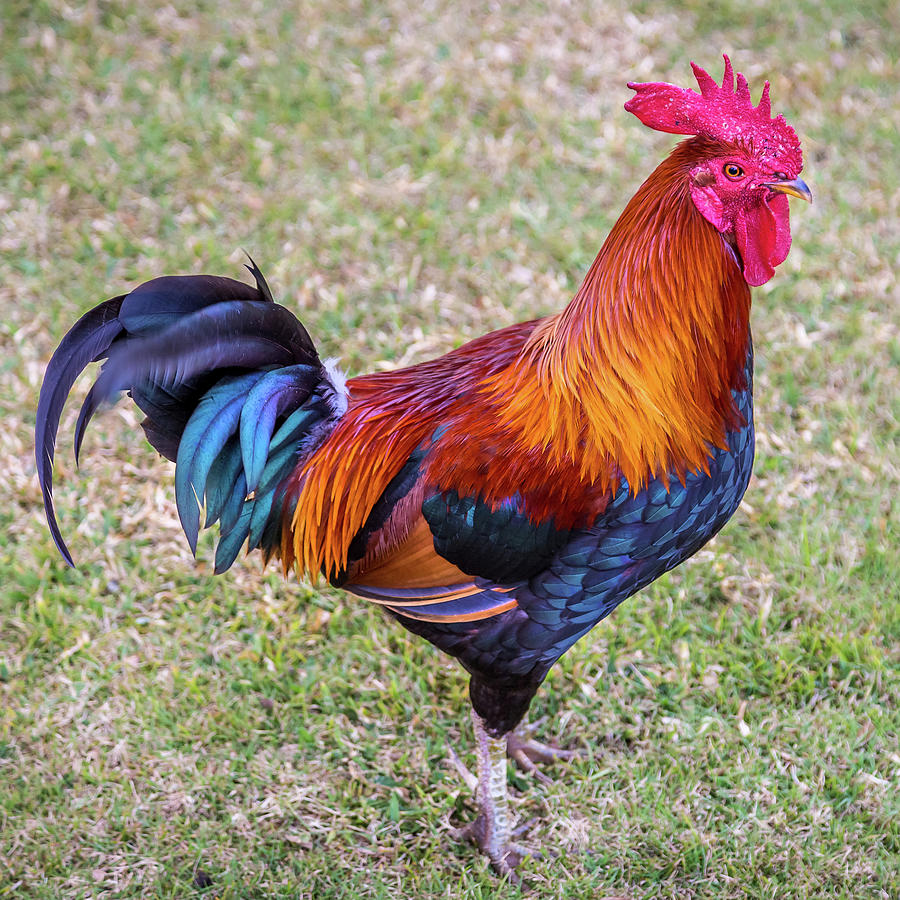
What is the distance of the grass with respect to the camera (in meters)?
3.17

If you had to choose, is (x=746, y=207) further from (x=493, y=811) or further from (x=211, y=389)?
(x=493, y=811)

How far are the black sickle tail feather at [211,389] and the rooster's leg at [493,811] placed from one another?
0.91m

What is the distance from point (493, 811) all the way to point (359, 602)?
3.43ft

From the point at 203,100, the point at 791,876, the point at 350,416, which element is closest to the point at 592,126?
the point at 203,100

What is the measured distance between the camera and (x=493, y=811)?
10.0 feet

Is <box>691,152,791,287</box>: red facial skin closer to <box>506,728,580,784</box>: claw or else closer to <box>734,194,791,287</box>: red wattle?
<box>734,194,791,287</box>: red wattle

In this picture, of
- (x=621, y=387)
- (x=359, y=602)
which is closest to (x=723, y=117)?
(x=621, y=387)

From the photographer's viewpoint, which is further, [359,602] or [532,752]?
[359,602]

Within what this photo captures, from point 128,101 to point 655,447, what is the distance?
14.8ft

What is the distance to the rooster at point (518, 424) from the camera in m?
2.41

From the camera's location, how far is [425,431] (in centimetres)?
271

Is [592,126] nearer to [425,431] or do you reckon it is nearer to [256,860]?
[425,431]

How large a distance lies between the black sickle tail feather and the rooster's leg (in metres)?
0.91

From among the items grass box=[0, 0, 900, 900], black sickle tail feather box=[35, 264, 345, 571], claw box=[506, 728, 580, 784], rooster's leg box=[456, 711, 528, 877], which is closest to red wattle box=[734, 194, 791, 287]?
black sickle tail feather box=[35, 264, 345, 571]
